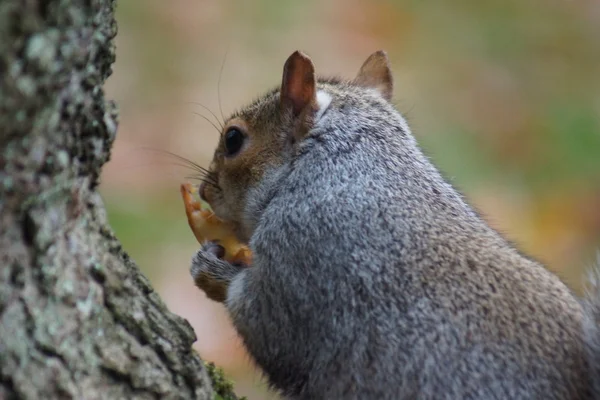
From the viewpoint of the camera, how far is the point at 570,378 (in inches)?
56.6

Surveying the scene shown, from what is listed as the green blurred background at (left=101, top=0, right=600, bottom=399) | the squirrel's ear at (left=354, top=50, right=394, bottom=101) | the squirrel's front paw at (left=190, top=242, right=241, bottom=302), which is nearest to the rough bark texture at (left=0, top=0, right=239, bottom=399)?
the squirrel's front paw at (left=190, top=242, right=241, bottom=302)

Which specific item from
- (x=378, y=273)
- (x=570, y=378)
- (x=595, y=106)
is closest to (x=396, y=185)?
(x=378, y=273)

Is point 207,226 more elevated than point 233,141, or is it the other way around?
point 233,141

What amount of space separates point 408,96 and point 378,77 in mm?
2398

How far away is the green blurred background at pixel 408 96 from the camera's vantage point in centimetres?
380

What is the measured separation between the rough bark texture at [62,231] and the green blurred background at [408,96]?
2.01 meters

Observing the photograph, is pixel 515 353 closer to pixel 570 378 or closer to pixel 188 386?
pixel 570 378

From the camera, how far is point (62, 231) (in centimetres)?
115

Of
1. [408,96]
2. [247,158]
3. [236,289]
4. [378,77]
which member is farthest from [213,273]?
[408,96]

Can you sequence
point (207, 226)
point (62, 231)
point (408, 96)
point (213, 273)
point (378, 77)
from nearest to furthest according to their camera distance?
point (62, 231) < point (213, 273) < point (207, 226) < point (378, 77) < point (408, 96)

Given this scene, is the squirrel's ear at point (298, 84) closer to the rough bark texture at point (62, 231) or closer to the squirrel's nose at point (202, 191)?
the squirrel's nose at point (202, 191)

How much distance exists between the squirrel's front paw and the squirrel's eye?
0.73 ft

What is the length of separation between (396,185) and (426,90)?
3.06 metres

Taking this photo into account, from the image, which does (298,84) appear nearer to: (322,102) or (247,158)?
(322,102)
